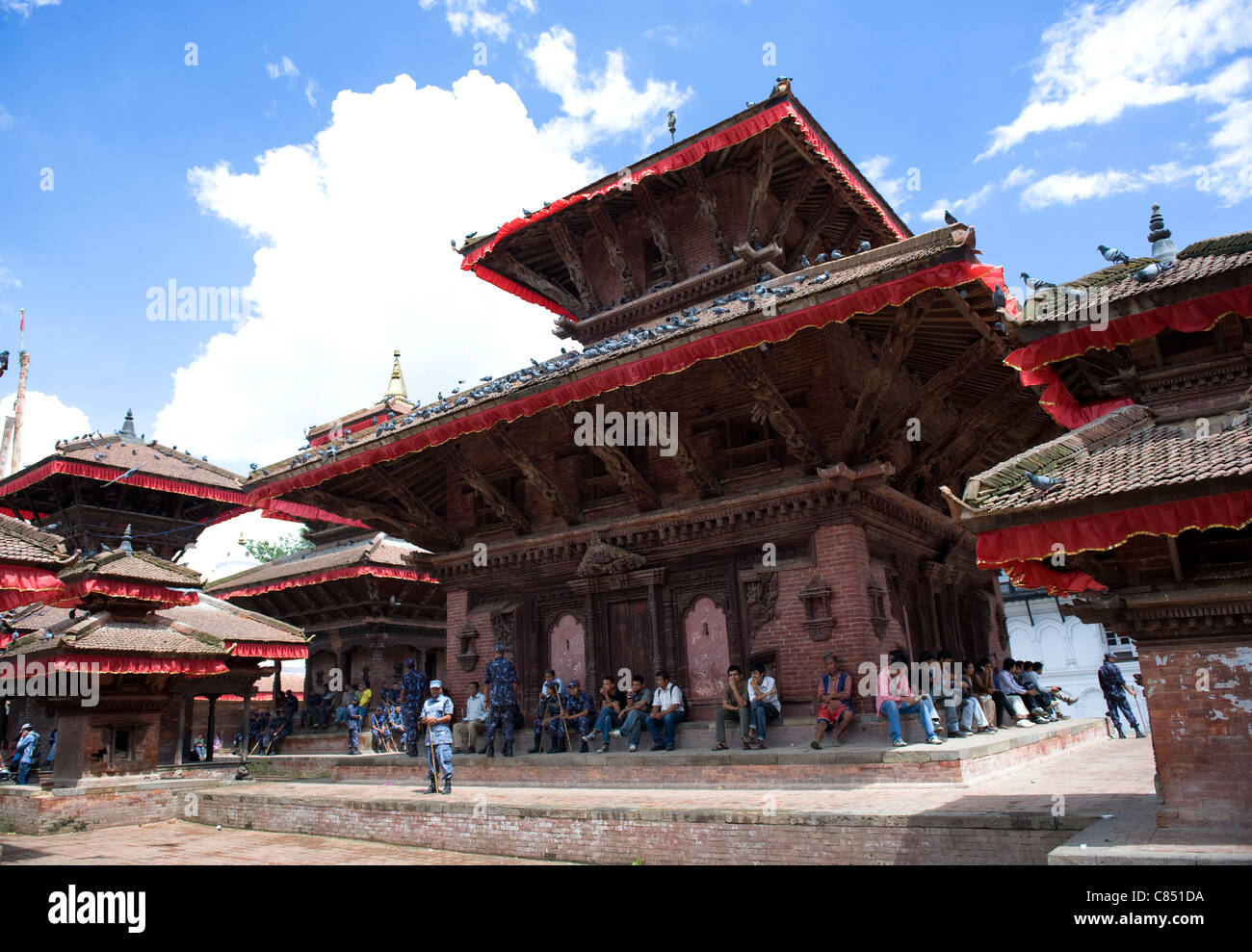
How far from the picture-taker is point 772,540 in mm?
12984

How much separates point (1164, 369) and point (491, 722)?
11.2m

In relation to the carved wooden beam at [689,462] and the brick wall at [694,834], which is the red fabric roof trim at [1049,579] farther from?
the carved wooden beam at [689,462]

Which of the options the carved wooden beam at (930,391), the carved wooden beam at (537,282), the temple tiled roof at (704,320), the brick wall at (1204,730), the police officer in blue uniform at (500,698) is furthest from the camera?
the carved wooden beam at (537,282)

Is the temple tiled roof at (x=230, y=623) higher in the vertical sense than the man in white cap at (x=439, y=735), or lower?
higher

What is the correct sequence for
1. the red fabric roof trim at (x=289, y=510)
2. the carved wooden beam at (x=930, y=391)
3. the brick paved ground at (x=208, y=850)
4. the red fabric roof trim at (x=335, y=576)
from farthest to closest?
the red fabric roof trim at (x=335, y=576) → the red fabric roof trim at (x=289, y=510) → the carved wooden beam at (x=930, y=391) → the brick paved ground at (x=208, y=850)

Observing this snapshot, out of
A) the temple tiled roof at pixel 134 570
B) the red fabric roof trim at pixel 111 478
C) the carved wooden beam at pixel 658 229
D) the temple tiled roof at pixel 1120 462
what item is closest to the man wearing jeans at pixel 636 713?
the temple tiled roof at pixel 1120 462

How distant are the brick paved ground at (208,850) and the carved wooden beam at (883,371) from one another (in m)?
7.22

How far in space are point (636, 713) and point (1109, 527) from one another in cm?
853

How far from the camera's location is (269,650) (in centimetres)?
2062

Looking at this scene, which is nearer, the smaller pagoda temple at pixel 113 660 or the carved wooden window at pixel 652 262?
the smaller pagoda temple at pixel 113 660

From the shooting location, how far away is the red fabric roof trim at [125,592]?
50.8 feet

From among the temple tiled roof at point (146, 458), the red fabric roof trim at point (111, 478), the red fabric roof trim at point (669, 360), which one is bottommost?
the red fabric roof trim at point (669, 360)

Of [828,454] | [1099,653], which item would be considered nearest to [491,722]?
[828,454]

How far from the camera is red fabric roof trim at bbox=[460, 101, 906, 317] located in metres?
14.4
